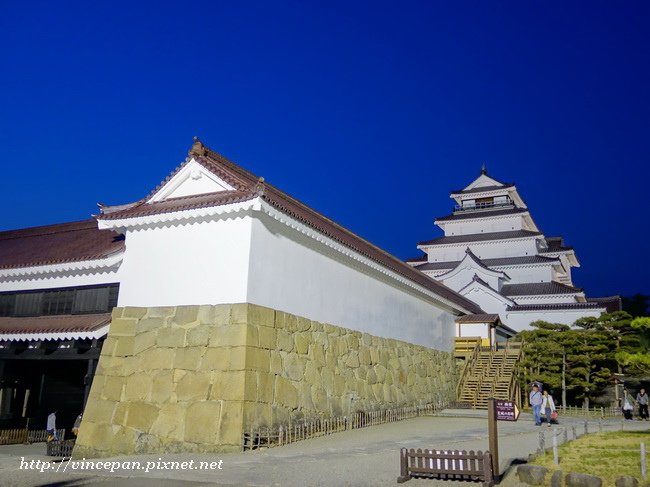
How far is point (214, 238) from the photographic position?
42.3ft

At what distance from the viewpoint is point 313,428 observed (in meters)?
13.2

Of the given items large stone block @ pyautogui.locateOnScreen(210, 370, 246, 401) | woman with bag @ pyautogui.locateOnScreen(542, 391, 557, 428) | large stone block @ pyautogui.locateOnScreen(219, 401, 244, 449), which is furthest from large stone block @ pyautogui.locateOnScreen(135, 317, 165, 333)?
woman with bag @ pyautogui.locateOnScreen(542, 391, 557, 428)

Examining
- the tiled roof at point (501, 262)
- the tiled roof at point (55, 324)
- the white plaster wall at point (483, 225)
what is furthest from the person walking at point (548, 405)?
the white plaster wall at point (483, 225)

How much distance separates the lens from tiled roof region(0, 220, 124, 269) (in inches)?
608

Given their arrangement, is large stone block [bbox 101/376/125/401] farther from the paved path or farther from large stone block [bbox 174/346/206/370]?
the paved path

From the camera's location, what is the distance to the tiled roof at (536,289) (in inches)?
1420

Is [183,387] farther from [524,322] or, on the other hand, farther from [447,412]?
[524,322]

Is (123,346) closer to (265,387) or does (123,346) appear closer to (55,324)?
(55,324)

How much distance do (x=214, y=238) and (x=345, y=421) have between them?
624 cm

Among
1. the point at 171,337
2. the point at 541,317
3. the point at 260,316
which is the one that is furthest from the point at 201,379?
the point at 541,317

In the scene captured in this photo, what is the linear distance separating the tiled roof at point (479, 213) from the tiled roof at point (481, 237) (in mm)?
1470

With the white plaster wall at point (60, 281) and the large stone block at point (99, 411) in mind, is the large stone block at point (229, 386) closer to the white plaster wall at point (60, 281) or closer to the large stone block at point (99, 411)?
the large stone block at point (99, 411)

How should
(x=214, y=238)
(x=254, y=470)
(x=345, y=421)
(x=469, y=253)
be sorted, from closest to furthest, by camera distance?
(x=254, y=470) → (x=214, y=238) → (x=345, y=421) → (x=469, y=253)

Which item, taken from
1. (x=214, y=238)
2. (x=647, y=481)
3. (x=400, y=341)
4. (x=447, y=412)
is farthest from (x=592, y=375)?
(x=214, y=238)
